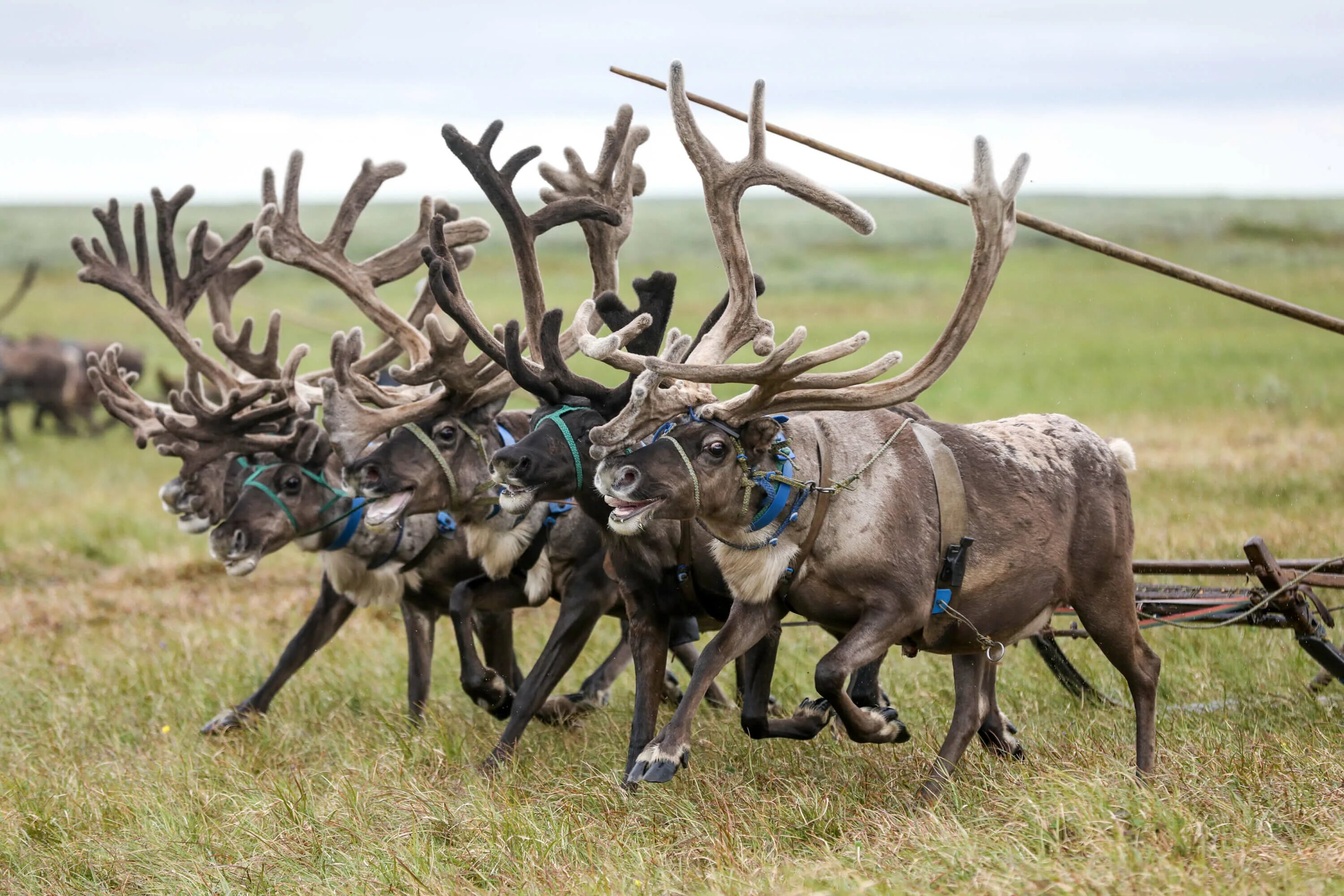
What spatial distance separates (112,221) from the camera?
889 centimetres

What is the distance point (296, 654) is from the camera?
785 centimetres

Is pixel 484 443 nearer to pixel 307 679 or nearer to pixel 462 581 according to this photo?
pixel 462 581

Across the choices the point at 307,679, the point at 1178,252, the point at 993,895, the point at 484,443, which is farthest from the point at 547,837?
the point at 1178,252

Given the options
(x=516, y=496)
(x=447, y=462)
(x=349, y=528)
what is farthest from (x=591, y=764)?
(x=349, y=528)

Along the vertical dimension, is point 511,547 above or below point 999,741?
above

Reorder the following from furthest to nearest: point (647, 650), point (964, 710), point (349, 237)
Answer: point (349, 237), point (647, 650), point (964, 710)

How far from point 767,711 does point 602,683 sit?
1949mm

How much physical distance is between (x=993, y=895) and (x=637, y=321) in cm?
245

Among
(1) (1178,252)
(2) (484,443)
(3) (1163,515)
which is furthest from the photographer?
(1) (1178,252)

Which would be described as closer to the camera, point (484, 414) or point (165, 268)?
point (484, 414)

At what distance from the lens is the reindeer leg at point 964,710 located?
5762mm

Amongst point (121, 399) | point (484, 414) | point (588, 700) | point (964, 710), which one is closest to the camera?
point (964, 710)

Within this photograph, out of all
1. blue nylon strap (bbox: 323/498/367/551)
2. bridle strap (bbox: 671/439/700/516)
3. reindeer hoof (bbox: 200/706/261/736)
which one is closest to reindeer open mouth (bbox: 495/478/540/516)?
bridle strap (bbox: 671/439/700/516)

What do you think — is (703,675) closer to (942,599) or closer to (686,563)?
(686,563)
